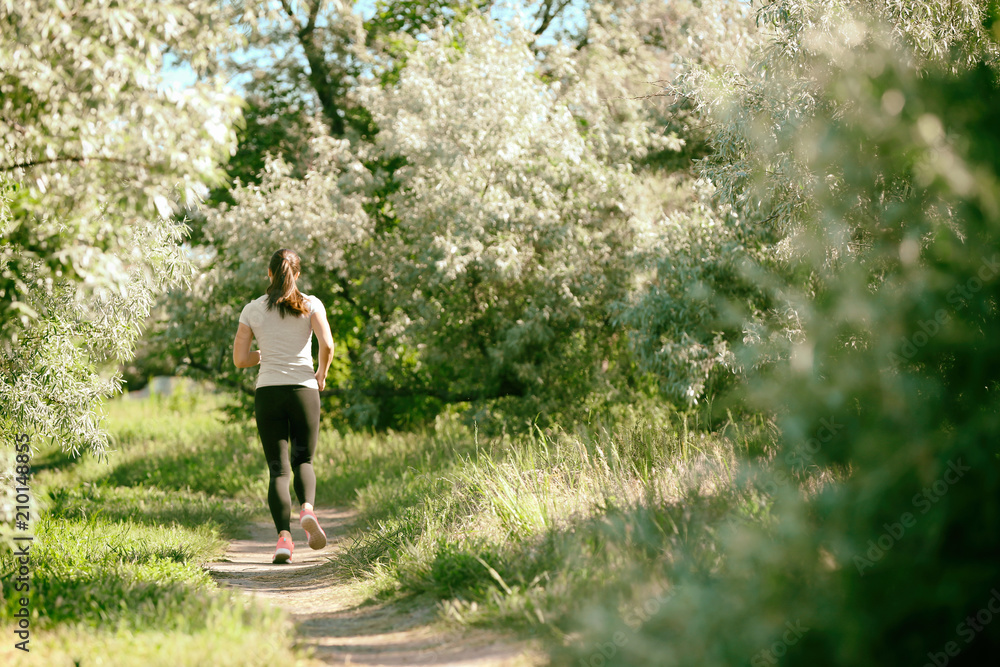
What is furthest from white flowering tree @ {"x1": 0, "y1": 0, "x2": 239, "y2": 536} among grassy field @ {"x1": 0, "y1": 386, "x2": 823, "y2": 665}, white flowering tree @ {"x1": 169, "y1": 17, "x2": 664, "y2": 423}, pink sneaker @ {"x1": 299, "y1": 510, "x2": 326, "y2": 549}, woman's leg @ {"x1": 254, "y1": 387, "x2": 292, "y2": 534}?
white flowering tree @ {"x1": 169, "y1": 17, "x2": 664, "y2": 423}

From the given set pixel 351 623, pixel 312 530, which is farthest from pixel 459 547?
pixel 312 530

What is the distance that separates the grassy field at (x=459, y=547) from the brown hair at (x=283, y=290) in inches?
71.1

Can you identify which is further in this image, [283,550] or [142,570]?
[283,550]

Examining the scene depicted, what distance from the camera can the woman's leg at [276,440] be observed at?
573 cm

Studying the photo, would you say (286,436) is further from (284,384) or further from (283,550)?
(283,550)

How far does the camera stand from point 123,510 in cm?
755

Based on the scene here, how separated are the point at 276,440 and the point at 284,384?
1.39ft

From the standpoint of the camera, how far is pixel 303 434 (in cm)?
582

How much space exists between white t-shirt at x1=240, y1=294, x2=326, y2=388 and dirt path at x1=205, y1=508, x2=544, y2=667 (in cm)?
139

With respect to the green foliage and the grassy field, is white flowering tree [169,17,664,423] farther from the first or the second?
the green foliage

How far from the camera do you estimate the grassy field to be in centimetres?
354

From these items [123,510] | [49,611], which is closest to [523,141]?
[123,510]

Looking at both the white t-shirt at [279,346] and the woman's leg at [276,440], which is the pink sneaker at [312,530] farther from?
the white t-shirt at [279,346]

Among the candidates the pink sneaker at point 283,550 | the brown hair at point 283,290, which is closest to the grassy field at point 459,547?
the pink sneaker at point 283,550
